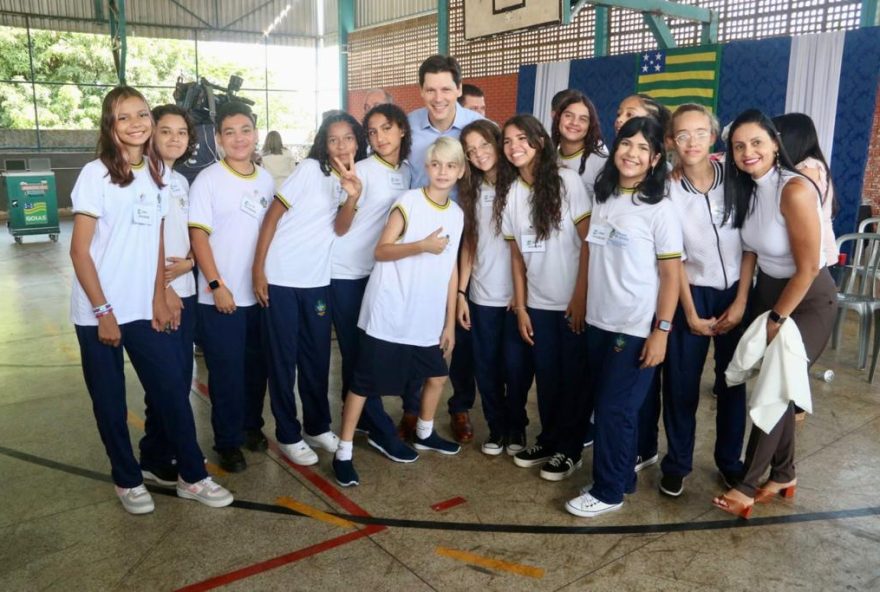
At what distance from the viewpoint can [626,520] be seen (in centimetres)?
262

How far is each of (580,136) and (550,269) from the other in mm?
635

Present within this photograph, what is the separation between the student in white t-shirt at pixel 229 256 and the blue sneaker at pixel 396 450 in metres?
0.62

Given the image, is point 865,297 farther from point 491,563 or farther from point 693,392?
point 491,563

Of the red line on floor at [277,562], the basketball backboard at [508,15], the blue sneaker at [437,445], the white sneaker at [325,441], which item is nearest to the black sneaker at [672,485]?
the blue sneaker at [437,445]

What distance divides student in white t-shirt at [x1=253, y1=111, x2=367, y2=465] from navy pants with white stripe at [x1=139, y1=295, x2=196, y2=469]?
29 cm

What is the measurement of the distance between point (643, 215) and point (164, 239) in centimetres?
180

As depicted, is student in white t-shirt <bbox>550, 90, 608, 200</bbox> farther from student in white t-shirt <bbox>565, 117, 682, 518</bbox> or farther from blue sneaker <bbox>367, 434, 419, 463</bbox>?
blue sneaker <bbox>367, 434, 419, 463</bbox>

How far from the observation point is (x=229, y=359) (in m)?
2.89

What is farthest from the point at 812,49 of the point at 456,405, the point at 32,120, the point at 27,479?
the point at 32,120

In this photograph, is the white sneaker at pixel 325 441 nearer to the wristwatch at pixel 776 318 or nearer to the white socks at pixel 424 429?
the white socks at pixel 424 429

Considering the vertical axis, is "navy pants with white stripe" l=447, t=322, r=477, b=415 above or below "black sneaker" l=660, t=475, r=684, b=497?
above

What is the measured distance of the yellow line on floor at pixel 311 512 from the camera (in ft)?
8.48

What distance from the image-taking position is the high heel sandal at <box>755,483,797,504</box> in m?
2.77

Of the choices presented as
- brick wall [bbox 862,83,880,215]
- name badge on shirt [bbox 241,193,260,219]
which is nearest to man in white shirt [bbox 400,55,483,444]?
name badge on shirt [bbox 241,193,260,219]
